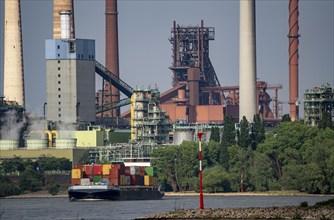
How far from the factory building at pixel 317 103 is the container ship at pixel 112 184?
36018 millimetres

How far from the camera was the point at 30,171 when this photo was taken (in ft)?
577

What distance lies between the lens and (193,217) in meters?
75.2

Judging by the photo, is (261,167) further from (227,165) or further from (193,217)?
(193,217)

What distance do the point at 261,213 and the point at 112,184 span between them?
78477mm

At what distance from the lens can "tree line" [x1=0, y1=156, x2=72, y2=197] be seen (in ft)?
567

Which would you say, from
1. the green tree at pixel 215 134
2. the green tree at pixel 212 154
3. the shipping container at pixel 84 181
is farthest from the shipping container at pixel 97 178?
the green tree at pixel 215 134

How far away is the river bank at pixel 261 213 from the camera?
7288 centimetres

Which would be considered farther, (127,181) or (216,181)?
(216,181)

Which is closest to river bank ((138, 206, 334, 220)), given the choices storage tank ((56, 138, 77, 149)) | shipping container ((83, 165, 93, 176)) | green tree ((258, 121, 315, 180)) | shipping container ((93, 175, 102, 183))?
shipping container ((93, 175, 102, 183))

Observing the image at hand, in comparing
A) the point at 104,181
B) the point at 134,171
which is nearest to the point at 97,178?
the point at 104,181

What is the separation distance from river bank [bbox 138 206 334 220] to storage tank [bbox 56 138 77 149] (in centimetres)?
11124

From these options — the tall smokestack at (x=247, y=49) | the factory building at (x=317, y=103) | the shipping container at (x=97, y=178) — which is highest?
the tall smokestack at (x=247, y=49)

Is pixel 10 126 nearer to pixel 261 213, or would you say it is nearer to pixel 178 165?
pixel 178 165

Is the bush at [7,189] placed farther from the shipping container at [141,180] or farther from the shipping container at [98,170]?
the shipping container at [141,180]
